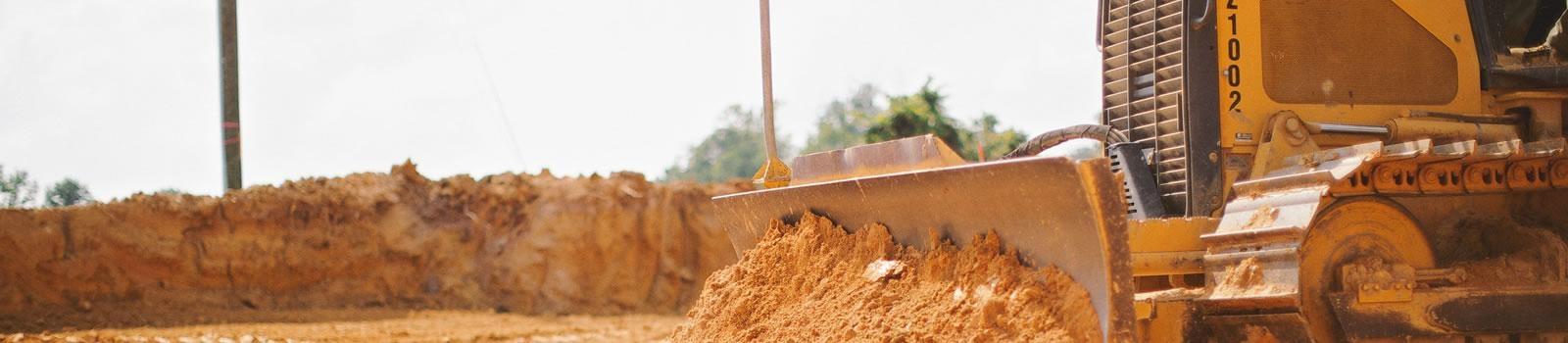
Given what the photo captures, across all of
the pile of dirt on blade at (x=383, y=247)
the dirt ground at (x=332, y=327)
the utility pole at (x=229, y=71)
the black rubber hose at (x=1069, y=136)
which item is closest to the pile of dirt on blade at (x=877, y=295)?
the black rubber hose at (x=1069, y=136)

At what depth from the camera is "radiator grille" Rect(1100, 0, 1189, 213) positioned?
6.57 m

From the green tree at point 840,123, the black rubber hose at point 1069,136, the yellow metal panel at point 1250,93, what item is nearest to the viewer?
the yellow metal panel at point 1250,93

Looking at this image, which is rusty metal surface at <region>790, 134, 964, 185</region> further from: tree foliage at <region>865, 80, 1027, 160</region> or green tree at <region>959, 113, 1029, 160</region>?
tree foliage at <region>865, 80, 1027, 160</region>

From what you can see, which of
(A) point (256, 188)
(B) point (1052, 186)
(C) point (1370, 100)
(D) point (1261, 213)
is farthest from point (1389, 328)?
(A) point (256, 188)

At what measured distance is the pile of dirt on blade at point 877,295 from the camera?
15.9 ft

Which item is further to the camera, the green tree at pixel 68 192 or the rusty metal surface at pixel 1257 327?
the green tree at pixel 68 192

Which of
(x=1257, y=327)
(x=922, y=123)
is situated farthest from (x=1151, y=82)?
(x=922, y=123)

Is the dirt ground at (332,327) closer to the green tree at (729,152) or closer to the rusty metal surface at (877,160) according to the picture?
the rusty metal surface at (877,160)

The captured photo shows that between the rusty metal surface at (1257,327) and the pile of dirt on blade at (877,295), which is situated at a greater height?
the pile of dirt on blade at (877,295)

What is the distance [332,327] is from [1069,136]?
29.0ft

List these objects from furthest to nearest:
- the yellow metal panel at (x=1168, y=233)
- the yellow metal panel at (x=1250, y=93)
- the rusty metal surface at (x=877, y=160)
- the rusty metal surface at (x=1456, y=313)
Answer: the yellow metal panel at (x=1250, y=93)
the yellow metal panel at (x=1168, y=233)
the rusty metal surface at (x=1456, y=313)
the rusty metal surface at (x=877, y=160)

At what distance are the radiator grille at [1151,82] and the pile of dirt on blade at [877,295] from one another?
1589 millimetres

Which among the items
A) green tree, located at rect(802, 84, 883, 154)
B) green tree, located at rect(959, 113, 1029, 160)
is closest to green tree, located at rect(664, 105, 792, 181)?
green tree, located at rect(802, 84, 883, 154)

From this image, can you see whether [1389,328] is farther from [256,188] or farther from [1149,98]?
[256,188]
